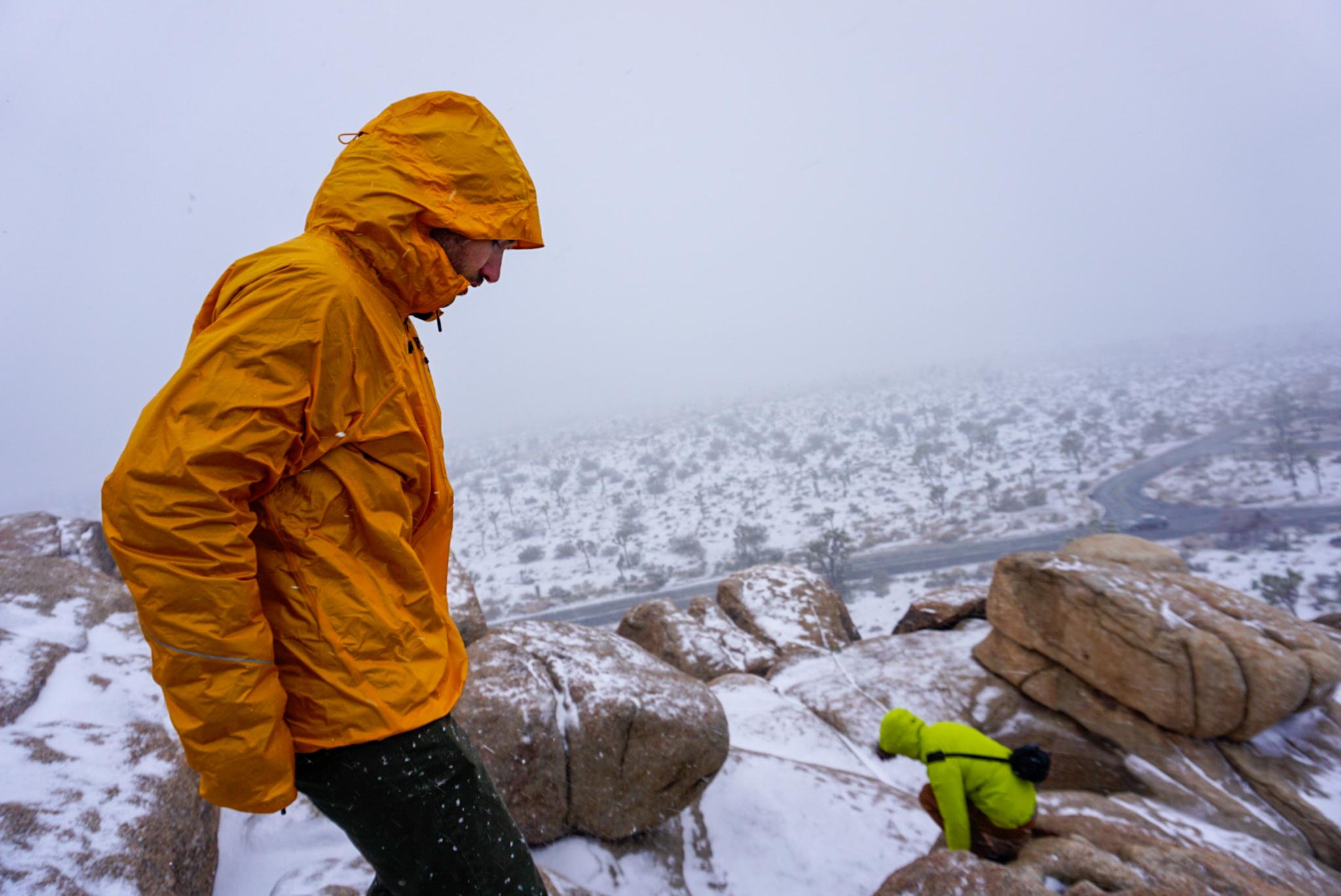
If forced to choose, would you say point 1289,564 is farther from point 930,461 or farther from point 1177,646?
point 930,461

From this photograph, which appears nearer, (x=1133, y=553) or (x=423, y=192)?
(x=423, y=192)

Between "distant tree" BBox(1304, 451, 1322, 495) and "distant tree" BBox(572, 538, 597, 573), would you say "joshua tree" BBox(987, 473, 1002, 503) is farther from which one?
"distant tree" BBox(572, 538, 597, 573)

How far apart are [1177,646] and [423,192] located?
7.47m

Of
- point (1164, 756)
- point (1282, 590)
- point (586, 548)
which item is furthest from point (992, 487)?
point (1164, 756)

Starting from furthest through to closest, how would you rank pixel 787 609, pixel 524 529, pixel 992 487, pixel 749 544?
pixel 524 529, pixel 992 487, pixel 749 544, pixel 787 609

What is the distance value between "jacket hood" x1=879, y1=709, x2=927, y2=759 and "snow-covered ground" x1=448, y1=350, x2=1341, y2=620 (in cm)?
2486

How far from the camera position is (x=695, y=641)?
8703mm

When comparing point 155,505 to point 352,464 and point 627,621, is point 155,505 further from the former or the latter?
point 627,621

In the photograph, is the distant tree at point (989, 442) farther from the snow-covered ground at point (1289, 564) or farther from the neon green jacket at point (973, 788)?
the neon green jacket at point (973, 788)

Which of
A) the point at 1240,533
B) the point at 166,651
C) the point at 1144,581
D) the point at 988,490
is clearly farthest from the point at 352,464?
the point at 988,490

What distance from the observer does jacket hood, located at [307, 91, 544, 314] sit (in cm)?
175

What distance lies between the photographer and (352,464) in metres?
1.67

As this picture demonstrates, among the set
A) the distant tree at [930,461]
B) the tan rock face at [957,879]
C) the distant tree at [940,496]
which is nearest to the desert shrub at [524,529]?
the distant tree at [940,496]

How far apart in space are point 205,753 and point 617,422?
9022 cm
